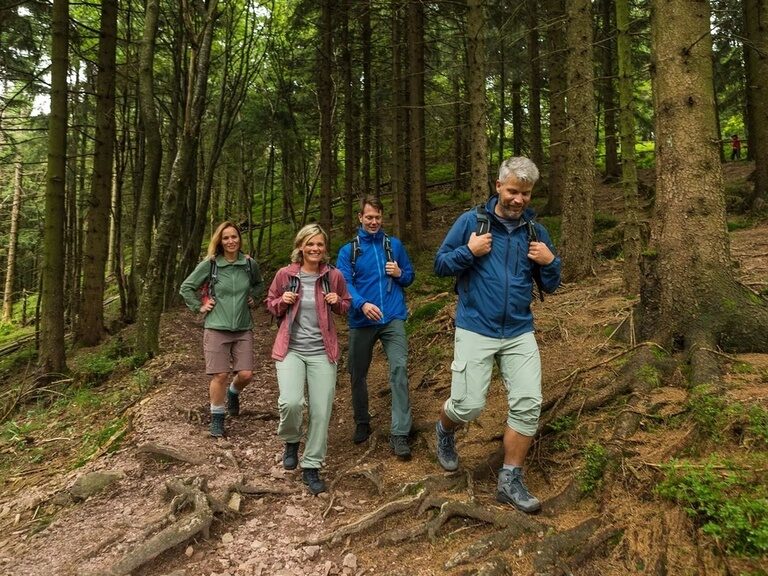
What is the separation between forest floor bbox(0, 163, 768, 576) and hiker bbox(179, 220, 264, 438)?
637mm

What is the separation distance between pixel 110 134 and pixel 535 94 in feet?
47.2

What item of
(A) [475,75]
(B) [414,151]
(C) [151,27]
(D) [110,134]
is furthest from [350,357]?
(B) [414,151]

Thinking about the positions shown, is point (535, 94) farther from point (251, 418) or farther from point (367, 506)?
point (367, 506)

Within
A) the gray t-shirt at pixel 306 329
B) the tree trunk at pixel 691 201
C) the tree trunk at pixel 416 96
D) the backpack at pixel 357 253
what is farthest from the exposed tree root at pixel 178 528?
the tree trunk at pixel 416 96

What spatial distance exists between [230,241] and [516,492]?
12.7 ft

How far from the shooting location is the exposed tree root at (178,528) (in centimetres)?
328

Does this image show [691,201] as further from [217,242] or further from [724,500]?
[217,242]

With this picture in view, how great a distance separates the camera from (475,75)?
8.84 meters

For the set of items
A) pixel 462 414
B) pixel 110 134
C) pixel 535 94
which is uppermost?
pixel 535 94

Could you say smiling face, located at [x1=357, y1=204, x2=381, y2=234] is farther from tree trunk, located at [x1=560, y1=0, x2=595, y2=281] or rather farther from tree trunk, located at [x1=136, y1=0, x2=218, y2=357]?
tree trunk, located at [x1=560, y1=0, x2=595, y2=281]

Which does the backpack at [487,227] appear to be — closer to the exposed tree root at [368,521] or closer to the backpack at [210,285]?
the exposed tree root at [368,521]

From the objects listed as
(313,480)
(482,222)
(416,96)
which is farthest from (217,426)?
(416,96)

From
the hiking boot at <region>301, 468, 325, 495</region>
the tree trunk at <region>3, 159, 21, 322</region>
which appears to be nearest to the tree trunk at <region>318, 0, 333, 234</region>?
the hiking boot at <region>301, 468, 325, 495</region>

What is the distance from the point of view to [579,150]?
8.91 meters
